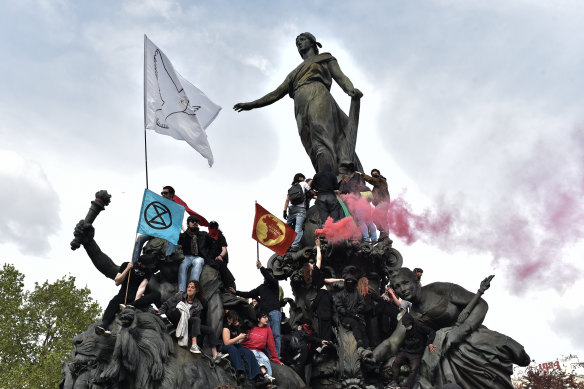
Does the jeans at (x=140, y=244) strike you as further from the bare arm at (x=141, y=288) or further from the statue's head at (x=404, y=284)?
the statue's head at (x=404, y=284)

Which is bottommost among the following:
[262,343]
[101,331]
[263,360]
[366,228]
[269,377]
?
[101,331]

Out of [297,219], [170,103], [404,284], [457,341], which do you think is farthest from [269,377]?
[170,103]

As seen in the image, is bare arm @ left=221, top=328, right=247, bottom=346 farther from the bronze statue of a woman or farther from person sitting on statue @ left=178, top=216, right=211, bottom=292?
the bronze statue of a woman

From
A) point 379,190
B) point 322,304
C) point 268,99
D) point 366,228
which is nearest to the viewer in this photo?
point 322,304

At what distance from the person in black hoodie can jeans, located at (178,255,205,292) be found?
3.57 m

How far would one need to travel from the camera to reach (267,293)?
12406mm

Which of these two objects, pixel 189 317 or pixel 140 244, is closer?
pixel 189 317

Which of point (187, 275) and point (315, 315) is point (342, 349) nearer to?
point (315, 315)

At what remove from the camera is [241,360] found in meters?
10.5

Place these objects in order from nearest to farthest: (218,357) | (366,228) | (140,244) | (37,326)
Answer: (218,357) < (140,244) < (366,228) < (37,326)

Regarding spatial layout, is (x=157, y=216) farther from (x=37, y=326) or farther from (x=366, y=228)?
(x=37, y=326)

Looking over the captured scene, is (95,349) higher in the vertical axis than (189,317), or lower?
lower

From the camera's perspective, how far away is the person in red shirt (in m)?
10.9

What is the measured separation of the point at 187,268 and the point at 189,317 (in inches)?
45.5
